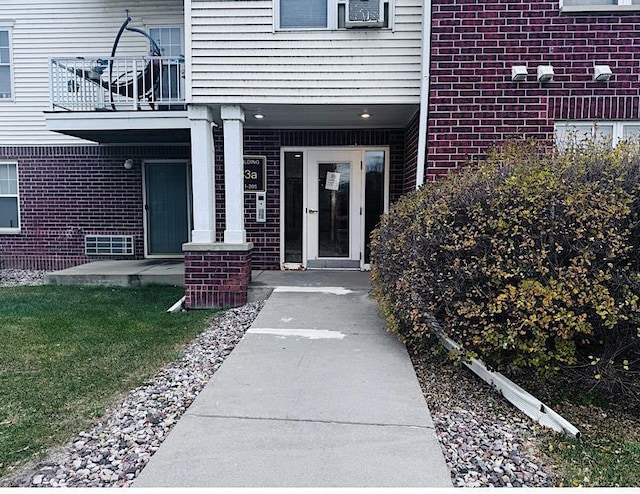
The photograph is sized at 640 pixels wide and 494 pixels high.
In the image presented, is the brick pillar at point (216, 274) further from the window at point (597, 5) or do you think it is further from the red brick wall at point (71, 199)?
the window at point (597, 5)

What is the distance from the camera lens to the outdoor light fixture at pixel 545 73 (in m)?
5.09

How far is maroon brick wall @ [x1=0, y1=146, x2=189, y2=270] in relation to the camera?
8.80 m

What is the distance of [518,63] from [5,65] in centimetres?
949

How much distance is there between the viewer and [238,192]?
5.86 metres

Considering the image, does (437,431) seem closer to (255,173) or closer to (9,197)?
(255,173)

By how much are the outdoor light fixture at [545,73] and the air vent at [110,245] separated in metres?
7.51

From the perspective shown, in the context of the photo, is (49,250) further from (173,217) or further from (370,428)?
(370,428)

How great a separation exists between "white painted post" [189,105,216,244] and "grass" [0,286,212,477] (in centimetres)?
111

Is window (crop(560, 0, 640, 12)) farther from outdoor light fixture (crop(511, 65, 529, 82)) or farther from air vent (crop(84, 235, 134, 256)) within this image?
air vent (crop(84, 235, 134, 256))

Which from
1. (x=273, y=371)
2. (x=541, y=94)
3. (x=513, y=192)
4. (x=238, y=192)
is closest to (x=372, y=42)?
(x=541, y=94)

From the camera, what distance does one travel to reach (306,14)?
560 centimetres

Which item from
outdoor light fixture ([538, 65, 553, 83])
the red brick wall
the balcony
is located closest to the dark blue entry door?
the red brick wall

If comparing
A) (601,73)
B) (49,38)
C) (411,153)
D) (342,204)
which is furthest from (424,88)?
(49,38)
